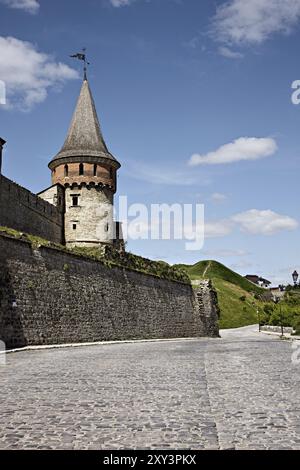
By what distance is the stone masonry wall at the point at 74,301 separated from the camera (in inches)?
746

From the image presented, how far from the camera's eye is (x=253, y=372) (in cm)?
1188

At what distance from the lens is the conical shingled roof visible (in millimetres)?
38438

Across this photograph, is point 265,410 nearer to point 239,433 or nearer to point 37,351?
point 239,433

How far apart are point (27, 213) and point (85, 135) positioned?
1189cm

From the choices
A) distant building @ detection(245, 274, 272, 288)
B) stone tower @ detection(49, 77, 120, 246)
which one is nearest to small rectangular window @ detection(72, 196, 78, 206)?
stone tower @ detection(49, 77, 120, 246)

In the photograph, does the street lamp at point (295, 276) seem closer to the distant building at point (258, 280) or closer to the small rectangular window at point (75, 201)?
the small rectangular window at point (75, 201)

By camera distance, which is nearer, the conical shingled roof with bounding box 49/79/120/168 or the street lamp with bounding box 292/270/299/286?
the street lamp with bounding box 292/270/299/286

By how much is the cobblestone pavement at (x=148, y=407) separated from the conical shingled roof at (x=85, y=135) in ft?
89.7

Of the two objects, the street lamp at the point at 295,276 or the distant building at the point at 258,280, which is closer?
the street lamp at the point at 295,276

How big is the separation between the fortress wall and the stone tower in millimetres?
1178

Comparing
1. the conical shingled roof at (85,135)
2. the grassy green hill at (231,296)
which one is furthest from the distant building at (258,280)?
the conical shingled roof at (85,135)

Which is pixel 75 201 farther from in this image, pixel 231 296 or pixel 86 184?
pixel 231 296

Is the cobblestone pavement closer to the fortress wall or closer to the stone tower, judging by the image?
the fortress wall

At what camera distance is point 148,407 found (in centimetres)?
732
